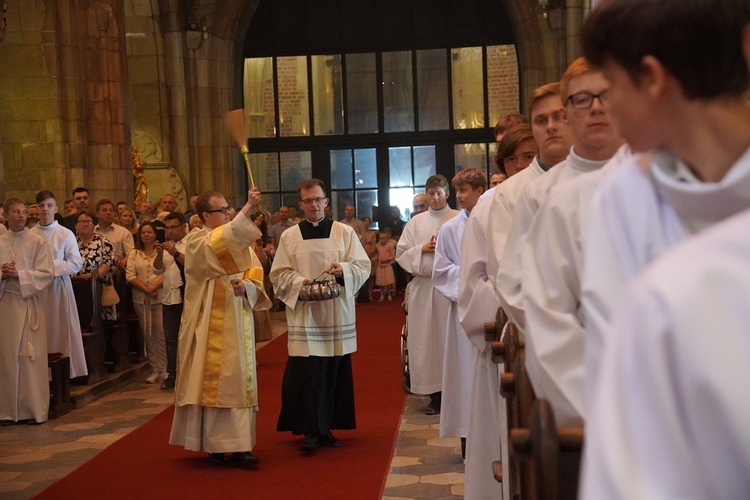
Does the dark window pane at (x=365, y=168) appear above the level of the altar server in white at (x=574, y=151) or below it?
above

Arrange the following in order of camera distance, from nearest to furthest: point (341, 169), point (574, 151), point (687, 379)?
point (687, 379) < point (574, 151) < point (341, 169)

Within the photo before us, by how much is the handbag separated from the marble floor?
93 centimetres

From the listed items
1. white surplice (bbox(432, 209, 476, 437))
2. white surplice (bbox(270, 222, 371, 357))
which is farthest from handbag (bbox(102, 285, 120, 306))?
white surplice (bbox(432, 209, 476, 437))

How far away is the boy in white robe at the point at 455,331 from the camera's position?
257 inches

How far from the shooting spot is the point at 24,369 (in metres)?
8.74

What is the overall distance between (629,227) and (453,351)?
546 cm

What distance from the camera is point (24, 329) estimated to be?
348 inches

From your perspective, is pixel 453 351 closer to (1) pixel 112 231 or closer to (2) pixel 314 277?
(2) pixel 314 277

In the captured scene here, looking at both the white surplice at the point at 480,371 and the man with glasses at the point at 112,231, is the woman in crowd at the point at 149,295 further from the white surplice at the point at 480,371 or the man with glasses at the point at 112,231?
the white surplice at the point at 480,371

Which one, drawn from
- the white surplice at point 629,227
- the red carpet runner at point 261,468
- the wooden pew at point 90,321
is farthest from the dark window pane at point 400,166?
the white surplice at point 629,227

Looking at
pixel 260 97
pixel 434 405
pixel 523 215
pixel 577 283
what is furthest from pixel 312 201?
pixel 260 97

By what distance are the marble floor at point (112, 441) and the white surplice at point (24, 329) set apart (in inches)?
8.3

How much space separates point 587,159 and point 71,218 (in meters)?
9.30

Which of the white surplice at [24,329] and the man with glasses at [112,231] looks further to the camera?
the man with glasses at [112,231]
